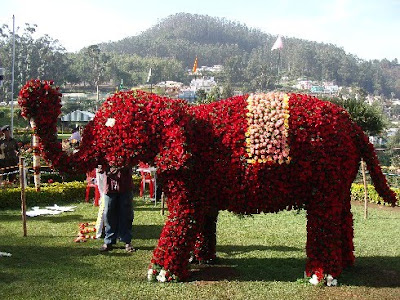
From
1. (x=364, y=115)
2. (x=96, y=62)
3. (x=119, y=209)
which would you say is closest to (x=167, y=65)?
(x=96, y=62)

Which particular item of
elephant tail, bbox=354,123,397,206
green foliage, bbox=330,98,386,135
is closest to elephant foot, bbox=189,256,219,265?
elephant tail, bbox=354,123,397,206

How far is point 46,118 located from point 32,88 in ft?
1.28

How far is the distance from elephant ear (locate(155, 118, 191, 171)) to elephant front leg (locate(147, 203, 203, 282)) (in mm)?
591

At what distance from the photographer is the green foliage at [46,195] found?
11.6 metres

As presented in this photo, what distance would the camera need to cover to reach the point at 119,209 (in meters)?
7.80

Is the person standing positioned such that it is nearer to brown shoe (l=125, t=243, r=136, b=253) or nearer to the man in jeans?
the man in jeans

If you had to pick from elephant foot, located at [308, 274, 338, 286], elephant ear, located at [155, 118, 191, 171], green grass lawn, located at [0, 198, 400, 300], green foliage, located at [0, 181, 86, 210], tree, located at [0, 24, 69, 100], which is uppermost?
tree, located at [0, 24, 69, 100]

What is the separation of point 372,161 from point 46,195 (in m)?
8.64

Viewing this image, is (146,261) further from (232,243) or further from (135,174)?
(135,174)

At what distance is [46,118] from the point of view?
5.79 meters

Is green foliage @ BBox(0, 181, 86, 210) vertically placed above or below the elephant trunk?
below

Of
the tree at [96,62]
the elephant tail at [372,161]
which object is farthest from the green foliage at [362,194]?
the tree at [96,62]

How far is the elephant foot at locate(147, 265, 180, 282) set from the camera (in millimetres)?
6078

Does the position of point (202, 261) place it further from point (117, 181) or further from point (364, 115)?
point (364, 115)
